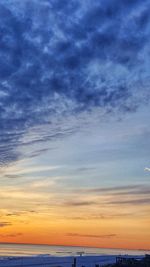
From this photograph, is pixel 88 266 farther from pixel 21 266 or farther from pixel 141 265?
pixel 141 265

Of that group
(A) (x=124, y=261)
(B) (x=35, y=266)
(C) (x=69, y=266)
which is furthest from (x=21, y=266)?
(A) (x=124, y=261)

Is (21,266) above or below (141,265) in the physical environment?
above

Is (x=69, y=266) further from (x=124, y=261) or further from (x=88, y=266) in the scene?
(x=124, y=261)

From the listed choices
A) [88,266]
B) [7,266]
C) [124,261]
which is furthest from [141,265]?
[7,266]

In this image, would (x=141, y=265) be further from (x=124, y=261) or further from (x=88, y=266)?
(x=88, y=266)

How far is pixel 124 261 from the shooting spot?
73.6 metres

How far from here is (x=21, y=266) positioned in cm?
9919

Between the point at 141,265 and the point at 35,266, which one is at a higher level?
the point at 35,266

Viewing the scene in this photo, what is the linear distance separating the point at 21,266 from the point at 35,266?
3101 mm

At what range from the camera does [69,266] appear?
97625 mm

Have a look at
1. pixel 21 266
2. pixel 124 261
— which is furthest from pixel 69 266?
pixel 124 261

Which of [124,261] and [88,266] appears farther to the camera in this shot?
[88,266]

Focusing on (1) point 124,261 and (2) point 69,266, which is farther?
(2) point 69,266

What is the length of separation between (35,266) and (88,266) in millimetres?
11761
